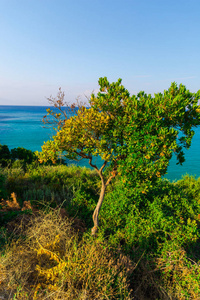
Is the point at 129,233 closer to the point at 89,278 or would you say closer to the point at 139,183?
the point at 139,183

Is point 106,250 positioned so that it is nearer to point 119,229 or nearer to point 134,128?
point 119,229

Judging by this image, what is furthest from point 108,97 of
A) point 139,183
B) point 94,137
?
point 139,183

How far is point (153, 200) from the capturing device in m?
7.70

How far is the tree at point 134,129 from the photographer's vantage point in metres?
4.75

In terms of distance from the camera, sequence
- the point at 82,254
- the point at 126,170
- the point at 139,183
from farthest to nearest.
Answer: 1. the point at 139,183
2. the point at 126,170
3. the point at 82,254

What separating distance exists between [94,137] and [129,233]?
10.3 ft

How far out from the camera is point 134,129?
502cm

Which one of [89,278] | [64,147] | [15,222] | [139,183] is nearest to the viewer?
[89,278]

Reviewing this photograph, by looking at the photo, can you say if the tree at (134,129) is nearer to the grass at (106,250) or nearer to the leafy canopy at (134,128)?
the leafy canopy at (134,128)

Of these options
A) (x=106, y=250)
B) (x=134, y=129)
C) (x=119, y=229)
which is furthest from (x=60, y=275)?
(x=134, y=129)

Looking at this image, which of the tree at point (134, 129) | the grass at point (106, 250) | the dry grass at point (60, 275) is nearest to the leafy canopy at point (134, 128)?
the tree at point (134, 129)

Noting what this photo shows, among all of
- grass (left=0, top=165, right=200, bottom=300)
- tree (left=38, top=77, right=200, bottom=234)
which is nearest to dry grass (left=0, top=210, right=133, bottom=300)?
grass (left=0, top=165, right=200, bottom=300)

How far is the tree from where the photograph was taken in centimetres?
475

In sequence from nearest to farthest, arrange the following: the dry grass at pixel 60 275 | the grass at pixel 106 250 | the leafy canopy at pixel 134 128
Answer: the dry grass at pixel 60 275 → the grass at pixel 106 250 → the leafy canopy at pixel 134 128
